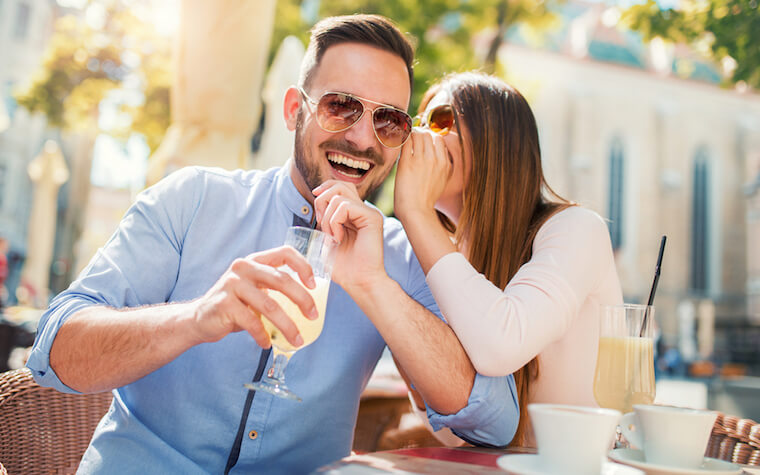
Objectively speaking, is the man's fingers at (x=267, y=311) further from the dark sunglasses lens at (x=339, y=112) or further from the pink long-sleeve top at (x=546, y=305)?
the dark sunglasses lens at (x=339, y=112)

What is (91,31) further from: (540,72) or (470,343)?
(540,72)

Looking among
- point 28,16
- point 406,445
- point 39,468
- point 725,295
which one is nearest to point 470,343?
point 39,468

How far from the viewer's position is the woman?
1.74 metres

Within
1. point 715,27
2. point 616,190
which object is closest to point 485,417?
point 715,27

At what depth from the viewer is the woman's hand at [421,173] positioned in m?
2.04

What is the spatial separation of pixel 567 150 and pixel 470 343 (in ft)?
99.2

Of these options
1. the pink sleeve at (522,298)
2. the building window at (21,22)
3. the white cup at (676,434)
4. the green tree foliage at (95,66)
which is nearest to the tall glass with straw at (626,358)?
the pink sleeve at (522,298)

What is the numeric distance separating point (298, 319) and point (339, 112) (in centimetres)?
101

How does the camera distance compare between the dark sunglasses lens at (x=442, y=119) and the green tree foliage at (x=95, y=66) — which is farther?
the green tree foliage at (x=95, y=66)

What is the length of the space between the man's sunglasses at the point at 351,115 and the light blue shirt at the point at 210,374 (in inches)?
14.8

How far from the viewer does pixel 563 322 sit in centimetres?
183

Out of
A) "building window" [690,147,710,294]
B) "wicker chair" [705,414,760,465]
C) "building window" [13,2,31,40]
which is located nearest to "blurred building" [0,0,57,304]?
"building window" [13,2,31,40]

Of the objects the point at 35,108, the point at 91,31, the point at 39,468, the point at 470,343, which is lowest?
the point at 39,468

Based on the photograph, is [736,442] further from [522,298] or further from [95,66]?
[95,66]
